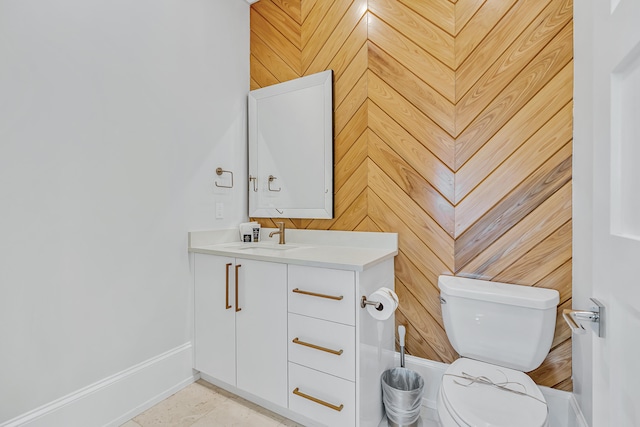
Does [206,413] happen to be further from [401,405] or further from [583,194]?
[583,194]

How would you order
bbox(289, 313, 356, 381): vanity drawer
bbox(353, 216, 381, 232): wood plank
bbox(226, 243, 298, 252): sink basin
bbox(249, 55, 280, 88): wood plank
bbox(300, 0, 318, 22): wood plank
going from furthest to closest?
bbox(249, 55, 280, 88): wood plank < bbox(300, 0, 318, 22): wood plank < bbox(226, 243, 298, 252): sink basin < bbox(353, 216, 381, 232): wood plank < bbox(289, 313, 356, 381): vanity drawer

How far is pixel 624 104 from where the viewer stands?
1.58 ft

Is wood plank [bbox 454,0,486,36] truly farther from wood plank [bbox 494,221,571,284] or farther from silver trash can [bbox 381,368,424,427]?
silver trash can [bbox 381,368,424,427]

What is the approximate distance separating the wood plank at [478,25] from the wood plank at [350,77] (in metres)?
0.54

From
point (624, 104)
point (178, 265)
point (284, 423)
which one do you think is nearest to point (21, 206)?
point (178, 265)

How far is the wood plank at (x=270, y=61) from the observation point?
219cm

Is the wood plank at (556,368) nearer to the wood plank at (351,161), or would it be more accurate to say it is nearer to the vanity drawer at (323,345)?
the vanity drawer at (323,345)

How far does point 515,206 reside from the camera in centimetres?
148

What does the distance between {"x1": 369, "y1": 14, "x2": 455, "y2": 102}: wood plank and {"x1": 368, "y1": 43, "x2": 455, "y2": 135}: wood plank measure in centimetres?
3

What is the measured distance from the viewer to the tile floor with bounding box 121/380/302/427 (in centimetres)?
155

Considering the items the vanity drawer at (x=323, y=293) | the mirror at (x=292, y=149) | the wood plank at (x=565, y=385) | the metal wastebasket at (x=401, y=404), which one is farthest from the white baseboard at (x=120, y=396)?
the wood plank at (x=565, y=385)

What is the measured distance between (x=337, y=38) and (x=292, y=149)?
786 mm

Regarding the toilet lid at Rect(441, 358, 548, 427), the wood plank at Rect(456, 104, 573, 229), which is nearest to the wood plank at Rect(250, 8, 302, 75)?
the wood plank at Rect(456, 104, 573, 229)

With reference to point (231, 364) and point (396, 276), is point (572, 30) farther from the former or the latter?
point (231, 364)
